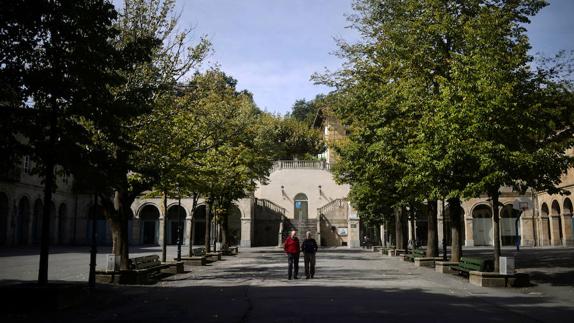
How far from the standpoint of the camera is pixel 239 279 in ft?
60.7

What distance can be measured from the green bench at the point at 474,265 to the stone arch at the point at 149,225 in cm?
4116

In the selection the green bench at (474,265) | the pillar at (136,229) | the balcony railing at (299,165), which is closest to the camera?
the green bench at (474,265)

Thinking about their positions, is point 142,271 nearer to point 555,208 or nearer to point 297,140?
point 555,208

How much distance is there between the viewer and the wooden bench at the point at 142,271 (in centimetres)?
1636

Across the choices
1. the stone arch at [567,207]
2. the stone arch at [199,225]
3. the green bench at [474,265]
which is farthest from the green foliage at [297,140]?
the green bench at [474,265]

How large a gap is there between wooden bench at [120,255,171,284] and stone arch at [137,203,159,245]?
36.3 m

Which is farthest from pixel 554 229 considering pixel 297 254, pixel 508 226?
pixel 297 254

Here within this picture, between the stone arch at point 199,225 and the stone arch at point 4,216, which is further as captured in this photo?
the stone arch at point 199,225

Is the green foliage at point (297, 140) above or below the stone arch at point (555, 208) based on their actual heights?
above

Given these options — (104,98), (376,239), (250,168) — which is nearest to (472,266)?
(104,98)

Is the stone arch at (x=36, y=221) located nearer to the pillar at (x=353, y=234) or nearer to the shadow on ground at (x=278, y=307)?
the pillar at (x=353, y=234)

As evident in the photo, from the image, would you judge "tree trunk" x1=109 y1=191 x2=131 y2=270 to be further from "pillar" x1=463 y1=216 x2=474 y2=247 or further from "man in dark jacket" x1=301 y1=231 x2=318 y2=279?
"pillar" x1=463 y1=216 x2=474 y2=247

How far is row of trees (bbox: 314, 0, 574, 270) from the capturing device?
16.1m

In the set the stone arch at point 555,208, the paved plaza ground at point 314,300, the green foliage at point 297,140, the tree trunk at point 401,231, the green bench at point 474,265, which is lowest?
the paved plaza ground at point 314,300
